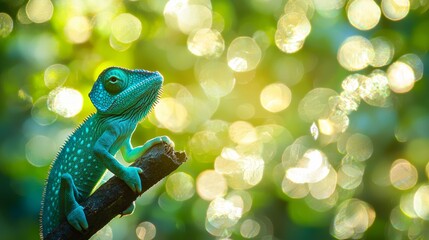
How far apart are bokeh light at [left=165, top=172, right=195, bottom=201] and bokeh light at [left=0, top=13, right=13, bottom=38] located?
1.42m

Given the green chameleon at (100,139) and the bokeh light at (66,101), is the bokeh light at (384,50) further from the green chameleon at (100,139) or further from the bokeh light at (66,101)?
the green chameleon at (100,139)

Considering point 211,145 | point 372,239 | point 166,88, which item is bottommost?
point 372,239

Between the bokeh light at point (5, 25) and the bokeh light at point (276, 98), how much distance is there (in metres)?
1.88

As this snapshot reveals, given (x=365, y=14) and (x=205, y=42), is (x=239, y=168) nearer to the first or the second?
(x=205, y=42)

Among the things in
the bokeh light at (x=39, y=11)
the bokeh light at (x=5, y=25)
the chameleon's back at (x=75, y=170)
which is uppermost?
the chameleon's back at (x=75, y=170)

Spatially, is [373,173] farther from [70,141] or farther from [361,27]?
[70,141]

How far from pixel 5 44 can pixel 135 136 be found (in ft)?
3.44

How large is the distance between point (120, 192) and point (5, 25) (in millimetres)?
3120

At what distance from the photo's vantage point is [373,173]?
512cm

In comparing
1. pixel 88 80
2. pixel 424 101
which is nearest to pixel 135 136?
pixel 88 80

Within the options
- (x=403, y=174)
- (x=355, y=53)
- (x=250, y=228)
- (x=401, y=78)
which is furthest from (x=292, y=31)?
(x=250, y=228)

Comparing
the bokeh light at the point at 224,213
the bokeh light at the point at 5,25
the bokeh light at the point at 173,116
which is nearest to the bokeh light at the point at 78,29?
the bokeh light at the point at 5,25

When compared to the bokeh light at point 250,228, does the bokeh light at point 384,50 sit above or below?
above

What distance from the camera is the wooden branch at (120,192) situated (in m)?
2.20
